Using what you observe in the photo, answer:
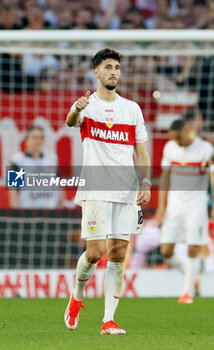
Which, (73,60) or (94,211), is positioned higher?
(73,60)

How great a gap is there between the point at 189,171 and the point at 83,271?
4201 millimetres

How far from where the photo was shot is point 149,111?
513 inches

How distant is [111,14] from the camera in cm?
1638

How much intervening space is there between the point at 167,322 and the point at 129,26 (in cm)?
921

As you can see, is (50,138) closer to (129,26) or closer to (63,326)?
(129,26)

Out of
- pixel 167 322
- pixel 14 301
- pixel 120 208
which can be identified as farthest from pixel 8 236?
pixel 120 208

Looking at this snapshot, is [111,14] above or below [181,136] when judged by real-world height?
above

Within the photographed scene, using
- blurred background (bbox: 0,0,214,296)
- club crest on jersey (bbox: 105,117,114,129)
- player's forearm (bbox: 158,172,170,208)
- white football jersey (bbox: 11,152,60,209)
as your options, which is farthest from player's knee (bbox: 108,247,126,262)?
white football jersey (bbox: 11,152,60,209)

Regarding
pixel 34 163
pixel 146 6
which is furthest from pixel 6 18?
pixel 34 163

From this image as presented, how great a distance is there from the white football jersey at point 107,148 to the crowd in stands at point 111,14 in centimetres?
931

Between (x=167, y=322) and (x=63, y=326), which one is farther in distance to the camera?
(x=167, y=322)

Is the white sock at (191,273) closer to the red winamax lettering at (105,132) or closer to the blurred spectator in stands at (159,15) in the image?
the red winamax lettering at (105,132)

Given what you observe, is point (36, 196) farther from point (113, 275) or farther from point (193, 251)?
point (113, 275)

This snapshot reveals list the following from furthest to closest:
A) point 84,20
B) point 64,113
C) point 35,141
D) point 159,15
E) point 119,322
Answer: point 159,15
point 84,20
point 64,113
point 35,141
point 119,322
